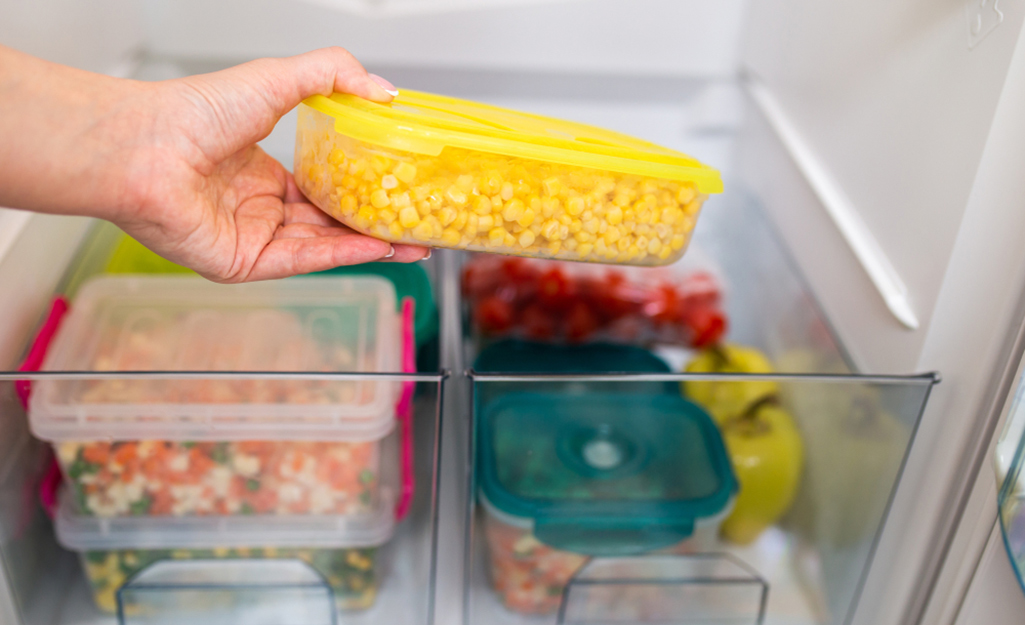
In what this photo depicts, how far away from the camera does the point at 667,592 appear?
2.96 feet

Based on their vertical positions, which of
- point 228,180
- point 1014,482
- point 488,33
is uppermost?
point 488,33

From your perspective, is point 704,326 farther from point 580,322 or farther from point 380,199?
point 380,199

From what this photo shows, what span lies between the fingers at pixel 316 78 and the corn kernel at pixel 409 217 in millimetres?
126

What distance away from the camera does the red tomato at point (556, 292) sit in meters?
1.18

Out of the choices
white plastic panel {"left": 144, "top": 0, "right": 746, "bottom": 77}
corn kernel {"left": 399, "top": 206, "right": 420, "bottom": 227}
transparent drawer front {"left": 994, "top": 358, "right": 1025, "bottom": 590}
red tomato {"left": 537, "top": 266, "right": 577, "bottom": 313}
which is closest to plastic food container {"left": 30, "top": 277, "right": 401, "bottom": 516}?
corn kernel {"left": 399, "top": 206, "right": 420, "bottom": 227}

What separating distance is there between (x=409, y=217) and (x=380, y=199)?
0.03m

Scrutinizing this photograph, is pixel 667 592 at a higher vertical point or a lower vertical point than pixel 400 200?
lower

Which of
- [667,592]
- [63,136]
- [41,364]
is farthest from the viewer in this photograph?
[667,592]

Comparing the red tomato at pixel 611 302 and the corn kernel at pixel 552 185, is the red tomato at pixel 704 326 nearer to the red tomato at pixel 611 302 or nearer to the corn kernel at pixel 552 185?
the red tomato at pixel 611 302

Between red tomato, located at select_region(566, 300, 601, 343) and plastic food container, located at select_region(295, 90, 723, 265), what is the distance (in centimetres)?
46

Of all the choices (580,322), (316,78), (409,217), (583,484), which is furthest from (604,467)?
(316,78)

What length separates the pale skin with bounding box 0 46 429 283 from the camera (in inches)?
22.1

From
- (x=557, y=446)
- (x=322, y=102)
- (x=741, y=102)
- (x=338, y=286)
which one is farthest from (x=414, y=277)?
(x=741, y=102)

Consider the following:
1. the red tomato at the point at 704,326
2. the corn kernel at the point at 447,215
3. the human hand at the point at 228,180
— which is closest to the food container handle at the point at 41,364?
the human hand at the point at 228,180
